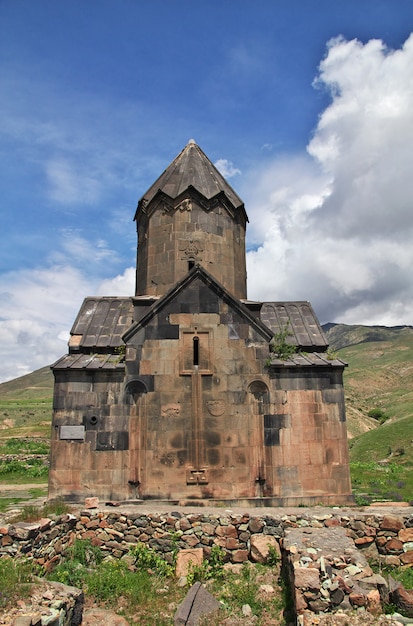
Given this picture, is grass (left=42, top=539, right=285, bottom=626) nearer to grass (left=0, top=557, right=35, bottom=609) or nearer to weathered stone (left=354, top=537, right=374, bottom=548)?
grass (left=0, top=557, right=35, bottom=609)

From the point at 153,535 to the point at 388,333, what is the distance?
113288 millimetres

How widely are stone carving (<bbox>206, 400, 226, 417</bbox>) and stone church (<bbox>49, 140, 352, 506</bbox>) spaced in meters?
0.02

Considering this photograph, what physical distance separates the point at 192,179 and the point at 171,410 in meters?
4.53

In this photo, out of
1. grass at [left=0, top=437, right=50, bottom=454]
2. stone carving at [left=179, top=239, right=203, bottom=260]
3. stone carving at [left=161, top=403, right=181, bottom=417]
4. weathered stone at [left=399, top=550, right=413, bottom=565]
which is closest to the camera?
weathered stone at [left=399, top=550, right=413, bottom=565]

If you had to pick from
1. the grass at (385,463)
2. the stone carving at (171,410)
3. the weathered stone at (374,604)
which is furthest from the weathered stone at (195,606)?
the grass at (385,463)

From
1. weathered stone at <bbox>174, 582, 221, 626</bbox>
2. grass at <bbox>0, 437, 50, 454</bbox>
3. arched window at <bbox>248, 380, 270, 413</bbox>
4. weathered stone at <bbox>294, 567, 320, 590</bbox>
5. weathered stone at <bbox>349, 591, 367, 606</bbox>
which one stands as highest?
arched window at <bbox>248, 380, 270, 413</bbox>

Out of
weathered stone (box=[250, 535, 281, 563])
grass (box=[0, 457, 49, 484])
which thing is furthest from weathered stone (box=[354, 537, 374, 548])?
grass (box=[0, 457, 49, 484])

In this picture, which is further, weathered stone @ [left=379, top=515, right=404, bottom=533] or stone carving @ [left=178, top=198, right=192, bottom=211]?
stone carving @ [left=178, top=198, right=192, bottom=211]

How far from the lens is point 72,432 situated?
7.29 meters

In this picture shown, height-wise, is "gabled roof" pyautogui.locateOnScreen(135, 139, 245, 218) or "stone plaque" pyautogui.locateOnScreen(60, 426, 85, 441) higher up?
"gabled roof" pyautogui.locateOnScreen(135, 139, 245, 218)

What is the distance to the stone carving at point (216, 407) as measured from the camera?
7.38m

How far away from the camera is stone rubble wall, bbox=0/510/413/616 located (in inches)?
182

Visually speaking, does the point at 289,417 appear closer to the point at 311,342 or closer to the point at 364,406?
the point at 311,342

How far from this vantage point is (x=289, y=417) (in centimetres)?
752
